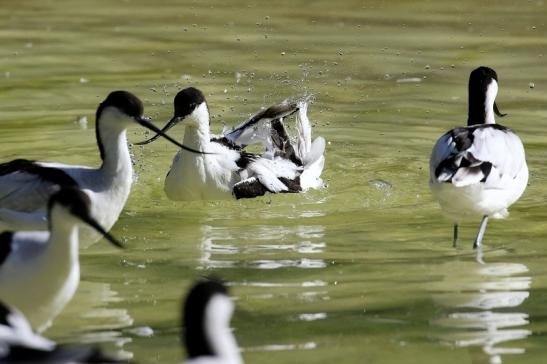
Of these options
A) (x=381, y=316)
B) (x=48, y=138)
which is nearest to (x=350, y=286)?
(x=381, y=316)

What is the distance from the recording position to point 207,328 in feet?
15.3

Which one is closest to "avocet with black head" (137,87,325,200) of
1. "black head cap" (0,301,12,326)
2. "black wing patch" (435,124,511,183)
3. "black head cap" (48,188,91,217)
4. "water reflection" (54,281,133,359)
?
"black wing patch" (435,124,511,183)

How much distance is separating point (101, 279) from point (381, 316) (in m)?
1.58

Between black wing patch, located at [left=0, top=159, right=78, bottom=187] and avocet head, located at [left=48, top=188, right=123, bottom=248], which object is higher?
avocet head, located at [left=48, top=188, right=123, bottom=248]

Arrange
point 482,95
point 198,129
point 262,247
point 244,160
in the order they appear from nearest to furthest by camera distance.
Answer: point 262,247 → point 482,95 → point 198,129 → point 244,160

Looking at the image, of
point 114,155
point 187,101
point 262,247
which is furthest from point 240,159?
point 114,155

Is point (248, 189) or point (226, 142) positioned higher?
point (226, 142)

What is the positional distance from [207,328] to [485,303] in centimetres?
251

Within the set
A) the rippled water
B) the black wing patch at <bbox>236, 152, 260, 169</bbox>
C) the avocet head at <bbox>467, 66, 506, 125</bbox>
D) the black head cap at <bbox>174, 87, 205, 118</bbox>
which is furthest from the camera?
the black wing patch at <bbox>236, 152, 260, 169</bbox>

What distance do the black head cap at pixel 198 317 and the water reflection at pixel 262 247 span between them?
9.18ft

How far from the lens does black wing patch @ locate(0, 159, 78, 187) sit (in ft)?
24.7

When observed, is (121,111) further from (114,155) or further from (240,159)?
(240,159)

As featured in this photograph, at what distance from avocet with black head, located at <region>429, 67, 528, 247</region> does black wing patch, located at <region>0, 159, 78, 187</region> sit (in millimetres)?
2087

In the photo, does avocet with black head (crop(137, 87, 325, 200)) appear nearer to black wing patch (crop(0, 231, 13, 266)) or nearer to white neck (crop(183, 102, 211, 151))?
white neck (crop(183, 102, 211, 151))
